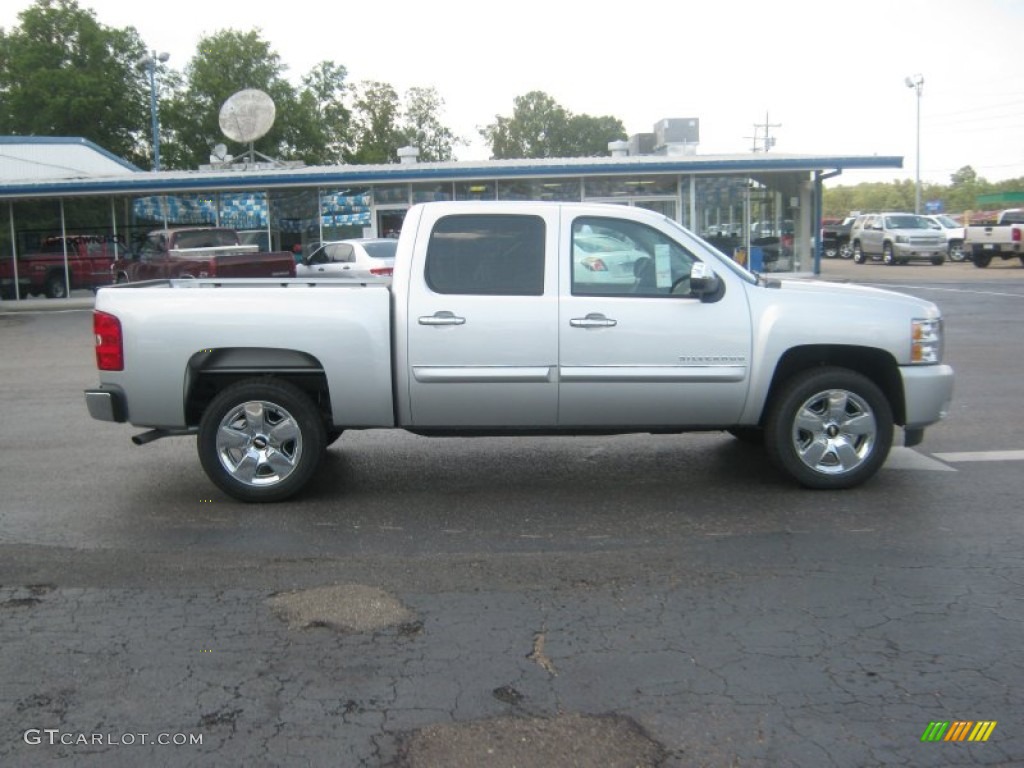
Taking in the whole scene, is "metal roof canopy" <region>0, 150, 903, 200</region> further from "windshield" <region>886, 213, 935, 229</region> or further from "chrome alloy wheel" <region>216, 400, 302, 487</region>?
"chrome alloy wheel" <region>216, 400, 302, 487</region>

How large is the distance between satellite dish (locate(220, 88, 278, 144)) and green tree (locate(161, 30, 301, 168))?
1298 inches

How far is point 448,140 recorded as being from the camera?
7775cm

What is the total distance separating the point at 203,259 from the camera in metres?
20.2

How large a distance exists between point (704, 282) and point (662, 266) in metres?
0.37

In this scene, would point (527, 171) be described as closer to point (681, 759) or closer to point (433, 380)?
point (433, 380)

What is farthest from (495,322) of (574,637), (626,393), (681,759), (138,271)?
(138,271)

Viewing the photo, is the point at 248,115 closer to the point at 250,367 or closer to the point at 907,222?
the point at 907,222

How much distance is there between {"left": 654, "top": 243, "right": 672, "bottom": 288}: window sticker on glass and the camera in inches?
255

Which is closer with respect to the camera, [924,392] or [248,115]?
[924,392]

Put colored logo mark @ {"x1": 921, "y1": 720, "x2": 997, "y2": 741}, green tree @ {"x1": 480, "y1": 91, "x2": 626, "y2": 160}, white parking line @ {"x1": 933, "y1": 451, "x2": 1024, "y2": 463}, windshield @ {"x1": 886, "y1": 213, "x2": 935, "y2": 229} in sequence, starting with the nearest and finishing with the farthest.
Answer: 1. colored logo mark @ {"x1": 921, "y1": 720, "x2": 997, "y2": 741}
2. white parking line @ {"x1": 933, "y1": 451, "x2": 1024, "y2": 463}
3. windshield @ {"x1": 886, "y1": 213, "x2": 935, "y2": 229}
4. green tree @ {"x1": 480, "y1": 91, "x2": 626, "y2": 160}

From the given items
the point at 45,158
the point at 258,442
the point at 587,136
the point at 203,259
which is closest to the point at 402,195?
the point at 203,259

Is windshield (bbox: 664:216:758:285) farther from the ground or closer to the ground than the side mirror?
farther from the ground

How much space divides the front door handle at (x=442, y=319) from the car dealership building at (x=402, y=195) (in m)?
22.0

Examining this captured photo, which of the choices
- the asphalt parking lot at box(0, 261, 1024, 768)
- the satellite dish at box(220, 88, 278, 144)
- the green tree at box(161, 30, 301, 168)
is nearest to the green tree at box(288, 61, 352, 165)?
the green tree at box(161, 30, 301, 168)
